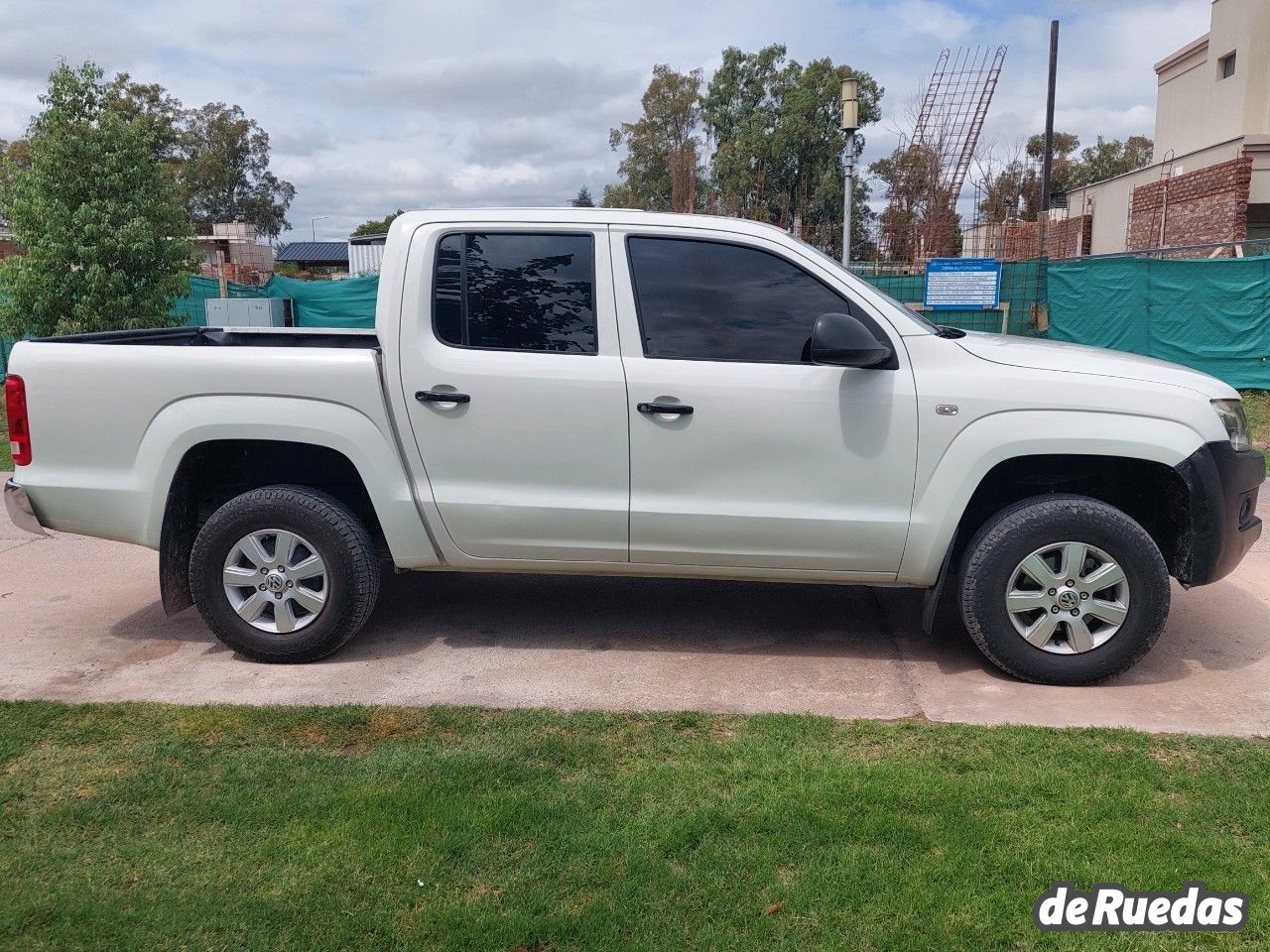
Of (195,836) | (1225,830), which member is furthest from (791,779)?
(195,836)

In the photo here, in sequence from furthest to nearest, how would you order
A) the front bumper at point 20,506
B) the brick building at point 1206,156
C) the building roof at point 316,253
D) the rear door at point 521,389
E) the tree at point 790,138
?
the building roof at point 316,253
the tree at point 790,138
the brick building at point 1206,156
the front bumper at point 20,506
the rear door at point 521,389

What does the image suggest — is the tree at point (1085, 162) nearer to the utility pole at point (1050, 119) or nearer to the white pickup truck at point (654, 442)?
the utility pole at point (1050, 119)

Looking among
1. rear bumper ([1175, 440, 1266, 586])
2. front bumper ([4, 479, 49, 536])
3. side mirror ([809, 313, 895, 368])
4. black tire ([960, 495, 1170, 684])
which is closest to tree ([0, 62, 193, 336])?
front bumper ([4, 479, 49, 536])

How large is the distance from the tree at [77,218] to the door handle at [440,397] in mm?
9654

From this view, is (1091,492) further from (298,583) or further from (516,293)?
(298,583)

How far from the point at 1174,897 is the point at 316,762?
278cm

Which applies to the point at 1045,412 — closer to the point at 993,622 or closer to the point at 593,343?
the point at 993,622

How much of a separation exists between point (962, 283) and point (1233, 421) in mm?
11556

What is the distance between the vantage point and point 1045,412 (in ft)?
14.7

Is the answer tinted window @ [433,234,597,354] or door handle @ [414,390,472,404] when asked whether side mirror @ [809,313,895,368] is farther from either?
door handle @ [414,390,472,404]

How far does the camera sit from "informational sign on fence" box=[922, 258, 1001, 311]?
51.0ft

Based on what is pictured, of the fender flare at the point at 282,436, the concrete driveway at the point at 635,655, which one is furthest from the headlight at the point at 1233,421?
the fender flare at the point at 282,436

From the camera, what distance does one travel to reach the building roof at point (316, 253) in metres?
70.8

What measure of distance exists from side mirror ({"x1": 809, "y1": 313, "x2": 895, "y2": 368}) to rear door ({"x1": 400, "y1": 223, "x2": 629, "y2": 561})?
2.79 feet
